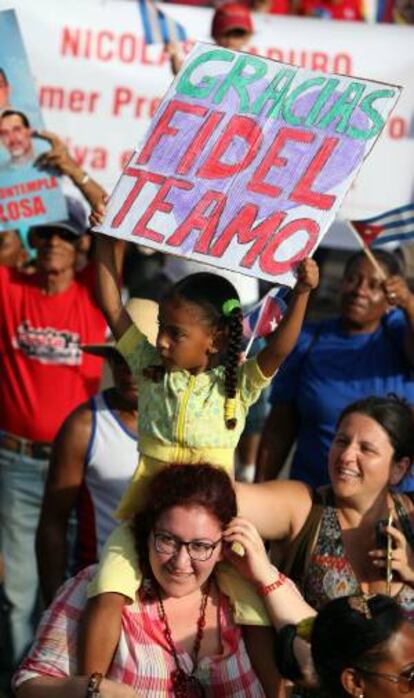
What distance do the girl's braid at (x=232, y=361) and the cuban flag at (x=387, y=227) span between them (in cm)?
218

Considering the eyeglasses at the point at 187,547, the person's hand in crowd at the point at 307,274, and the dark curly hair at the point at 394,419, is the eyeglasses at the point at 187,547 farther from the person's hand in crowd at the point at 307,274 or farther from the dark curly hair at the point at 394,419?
the dark curly hair at the point at 394,419

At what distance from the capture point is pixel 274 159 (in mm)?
4020

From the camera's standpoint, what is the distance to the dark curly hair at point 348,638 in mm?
3090

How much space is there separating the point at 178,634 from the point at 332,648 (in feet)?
2.29

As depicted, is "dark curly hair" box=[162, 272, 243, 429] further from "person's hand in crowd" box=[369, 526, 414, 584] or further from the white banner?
the white banner

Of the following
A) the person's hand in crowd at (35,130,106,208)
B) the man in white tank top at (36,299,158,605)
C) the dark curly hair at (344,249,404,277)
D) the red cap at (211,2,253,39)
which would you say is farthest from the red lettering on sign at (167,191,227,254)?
the red cap at (211,2,253,39)

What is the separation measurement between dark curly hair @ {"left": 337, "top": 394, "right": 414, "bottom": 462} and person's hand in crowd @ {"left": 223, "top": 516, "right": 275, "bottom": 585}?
857 mm

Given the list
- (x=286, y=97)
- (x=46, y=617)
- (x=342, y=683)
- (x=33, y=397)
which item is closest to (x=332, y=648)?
(x=342, y=683)

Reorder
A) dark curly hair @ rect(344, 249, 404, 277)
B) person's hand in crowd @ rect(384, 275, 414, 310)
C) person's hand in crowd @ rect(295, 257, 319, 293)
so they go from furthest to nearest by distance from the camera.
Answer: dark curly hair @ rect(344, 249, 404, 277) → person's hand in crowd @ rect(384, 275, 414, 310) → person's hand in crowd @ rect(295, 257, 319, 293)

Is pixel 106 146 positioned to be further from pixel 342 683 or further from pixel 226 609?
pixel 342 683

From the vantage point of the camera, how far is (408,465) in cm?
462

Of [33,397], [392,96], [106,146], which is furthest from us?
[106,146]

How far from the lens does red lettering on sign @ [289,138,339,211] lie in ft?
12.8

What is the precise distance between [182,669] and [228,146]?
136 cm
